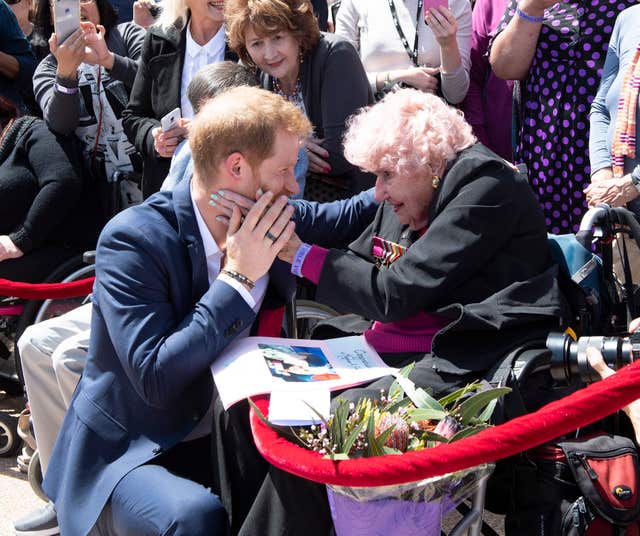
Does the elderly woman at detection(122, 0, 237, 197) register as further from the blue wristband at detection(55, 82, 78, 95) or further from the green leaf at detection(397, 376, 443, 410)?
the green leaf at detection(397, 376, 443, 410)

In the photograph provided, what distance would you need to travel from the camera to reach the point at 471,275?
277 centimetres

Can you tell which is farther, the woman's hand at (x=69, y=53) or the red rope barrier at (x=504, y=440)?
the woman's hand at (x=69, y=53)

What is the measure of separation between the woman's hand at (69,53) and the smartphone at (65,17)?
0.02 m

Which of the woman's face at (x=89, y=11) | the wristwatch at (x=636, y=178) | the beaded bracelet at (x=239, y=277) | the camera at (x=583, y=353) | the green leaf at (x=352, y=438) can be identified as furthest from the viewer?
the woman's face at (x=89, y=11)

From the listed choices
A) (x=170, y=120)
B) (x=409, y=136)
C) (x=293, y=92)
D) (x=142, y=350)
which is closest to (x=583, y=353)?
(x=409, y=136)

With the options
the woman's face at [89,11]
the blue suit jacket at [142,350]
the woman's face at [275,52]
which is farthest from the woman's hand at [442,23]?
the woman's face at [89,11]

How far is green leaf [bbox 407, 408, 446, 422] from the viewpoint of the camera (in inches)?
89.7

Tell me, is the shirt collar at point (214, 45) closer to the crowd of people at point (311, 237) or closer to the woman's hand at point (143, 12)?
the crowd of people at point (311, 237)

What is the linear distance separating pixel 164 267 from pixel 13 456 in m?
2.09

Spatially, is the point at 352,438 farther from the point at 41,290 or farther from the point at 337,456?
the point at 41,290

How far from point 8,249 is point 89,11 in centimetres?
143

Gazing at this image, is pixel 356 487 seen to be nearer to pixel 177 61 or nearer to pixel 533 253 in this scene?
pixel 533 253

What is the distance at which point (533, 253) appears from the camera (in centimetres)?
281

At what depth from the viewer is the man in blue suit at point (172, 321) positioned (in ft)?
8.14
